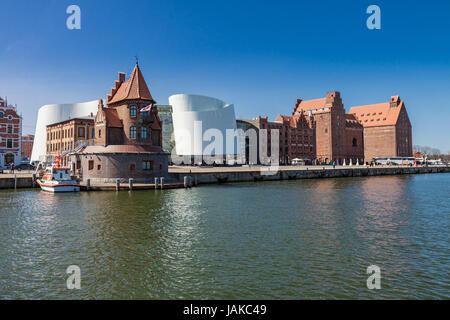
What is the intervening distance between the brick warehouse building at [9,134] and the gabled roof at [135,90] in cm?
3807

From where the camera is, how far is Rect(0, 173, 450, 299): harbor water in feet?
37.0

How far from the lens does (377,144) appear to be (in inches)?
5782

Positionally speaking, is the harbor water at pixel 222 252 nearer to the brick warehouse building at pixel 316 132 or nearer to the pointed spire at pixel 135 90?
the pointed spire at pixel 135 90

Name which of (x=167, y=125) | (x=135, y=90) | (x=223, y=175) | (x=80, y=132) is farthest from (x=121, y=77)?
(x=167, y=125)

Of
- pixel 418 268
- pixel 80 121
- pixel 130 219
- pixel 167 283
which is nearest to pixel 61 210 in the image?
pixel 130 219

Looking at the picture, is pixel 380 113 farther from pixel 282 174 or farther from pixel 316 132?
pixel 282 174

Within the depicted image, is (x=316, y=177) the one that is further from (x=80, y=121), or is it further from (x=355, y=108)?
(x=355, y=108)

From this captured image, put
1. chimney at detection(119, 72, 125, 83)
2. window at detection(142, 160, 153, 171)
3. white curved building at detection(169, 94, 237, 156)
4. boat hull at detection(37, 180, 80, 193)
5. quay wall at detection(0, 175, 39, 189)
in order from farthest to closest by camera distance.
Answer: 1. white curved building at detection(169, 94, 237, 156)
2. chimney at detection(119, 72, 125, 83)
3. window at detection(142, 160, 153, 171)
4. quay wall at detection(0, 175, 39, 189)
5. boat hull at detection(37, 180, 80, 193)

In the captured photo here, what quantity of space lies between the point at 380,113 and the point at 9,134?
463 feet

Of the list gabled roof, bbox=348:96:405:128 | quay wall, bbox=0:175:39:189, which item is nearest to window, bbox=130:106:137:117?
quay wall, bbox=0:175:39:189

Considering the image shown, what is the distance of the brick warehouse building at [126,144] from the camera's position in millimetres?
43875

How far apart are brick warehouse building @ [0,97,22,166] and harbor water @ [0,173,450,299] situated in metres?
53.8

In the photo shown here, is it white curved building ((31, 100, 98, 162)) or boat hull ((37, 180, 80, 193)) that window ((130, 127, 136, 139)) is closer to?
boat hull ((37, 180, 80, 193))

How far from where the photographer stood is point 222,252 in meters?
15.4
